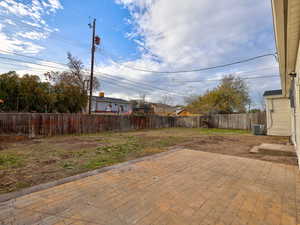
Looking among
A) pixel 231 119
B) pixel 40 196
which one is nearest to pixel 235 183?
pixel 40 196

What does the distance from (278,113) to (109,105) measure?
22.6m

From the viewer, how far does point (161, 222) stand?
151 cm

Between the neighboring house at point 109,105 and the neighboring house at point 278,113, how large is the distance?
19257 mm

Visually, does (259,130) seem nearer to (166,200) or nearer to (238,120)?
(238,120)

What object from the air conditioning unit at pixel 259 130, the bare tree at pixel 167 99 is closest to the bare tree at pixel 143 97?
the bare tree at pixel 167 99

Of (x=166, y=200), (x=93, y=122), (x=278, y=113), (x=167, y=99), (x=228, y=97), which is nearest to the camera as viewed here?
(x=166, y=200)

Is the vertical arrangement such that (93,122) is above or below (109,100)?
below

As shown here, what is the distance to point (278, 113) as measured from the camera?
8.98 m

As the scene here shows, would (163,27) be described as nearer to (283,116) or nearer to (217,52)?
(217,52)

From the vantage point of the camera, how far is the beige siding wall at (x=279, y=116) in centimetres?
876

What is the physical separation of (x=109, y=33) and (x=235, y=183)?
11923mm

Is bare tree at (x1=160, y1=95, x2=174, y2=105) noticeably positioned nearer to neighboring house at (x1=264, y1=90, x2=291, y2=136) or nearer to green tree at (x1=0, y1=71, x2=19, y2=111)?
neighboring house at (x1=264, y1=90, x2=291, y2=136)

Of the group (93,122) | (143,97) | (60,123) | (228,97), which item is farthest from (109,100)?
(228,97)

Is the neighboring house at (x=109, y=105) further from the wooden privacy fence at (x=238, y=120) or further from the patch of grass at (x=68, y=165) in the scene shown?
the patch of grass at (x=68, y=165)
